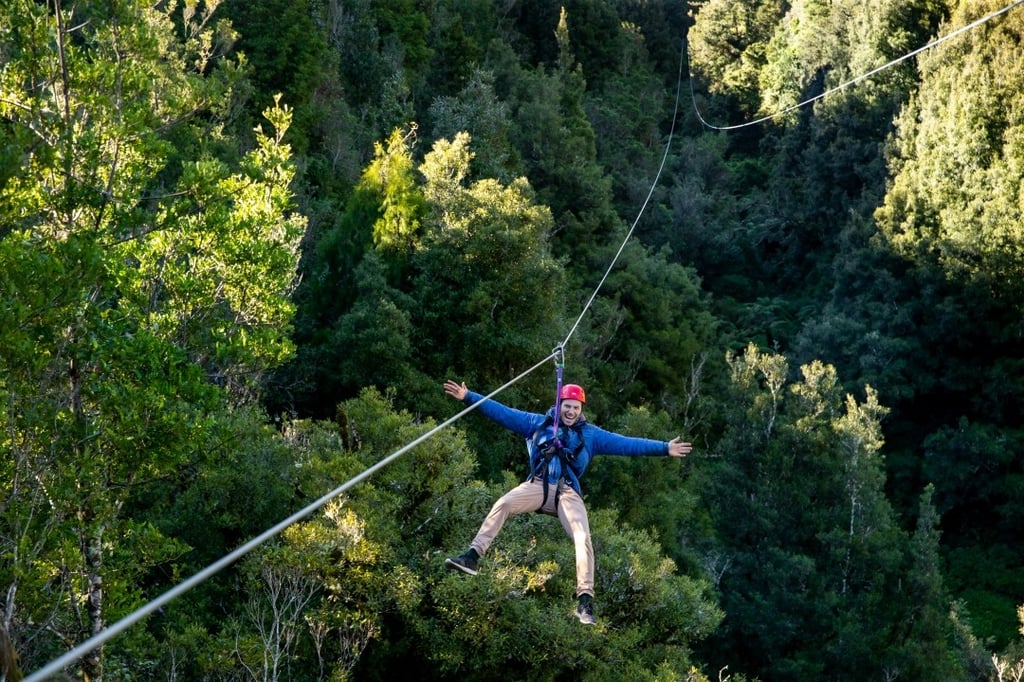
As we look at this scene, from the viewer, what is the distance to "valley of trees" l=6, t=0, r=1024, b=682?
12.2m

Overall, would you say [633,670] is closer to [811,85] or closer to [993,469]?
[993,469]

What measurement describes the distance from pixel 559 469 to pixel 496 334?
1671 centimetres

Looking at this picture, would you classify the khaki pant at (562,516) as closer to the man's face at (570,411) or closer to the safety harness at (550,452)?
the safety harness at (550,452)

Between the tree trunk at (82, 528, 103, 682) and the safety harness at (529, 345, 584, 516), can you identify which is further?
the tree trunk at (82, 528, 103, 682)

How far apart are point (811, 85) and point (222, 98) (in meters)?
42.5

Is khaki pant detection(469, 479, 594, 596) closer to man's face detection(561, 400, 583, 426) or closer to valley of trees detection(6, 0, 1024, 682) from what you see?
man's face detection(561, 400, 583, 426)

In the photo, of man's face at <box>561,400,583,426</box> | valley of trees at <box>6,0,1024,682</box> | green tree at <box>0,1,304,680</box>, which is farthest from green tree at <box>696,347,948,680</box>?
man's face at <box>561,400,583,426</box>

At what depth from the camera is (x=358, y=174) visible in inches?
1511

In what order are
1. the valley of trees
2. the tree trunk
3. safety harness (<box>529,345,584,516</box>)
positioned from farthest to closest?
the valley of trees → the tree trunk → safety harness (<box>529,345,584,516</box>)

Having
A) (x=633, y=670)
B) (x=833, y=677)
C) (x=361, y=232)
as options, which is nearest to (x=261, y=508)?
(x=633, y=670)

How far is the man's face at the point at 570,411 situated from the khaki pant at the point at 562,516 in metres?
0.50

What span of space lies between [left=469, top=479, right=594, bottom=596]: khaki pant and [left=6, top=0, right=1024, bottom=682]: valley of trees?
345 centimetres

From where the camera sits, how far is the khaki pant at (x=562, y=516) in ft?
28.6

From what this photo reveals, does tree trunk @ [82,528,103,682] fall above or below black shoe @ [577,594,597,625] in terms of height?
above
